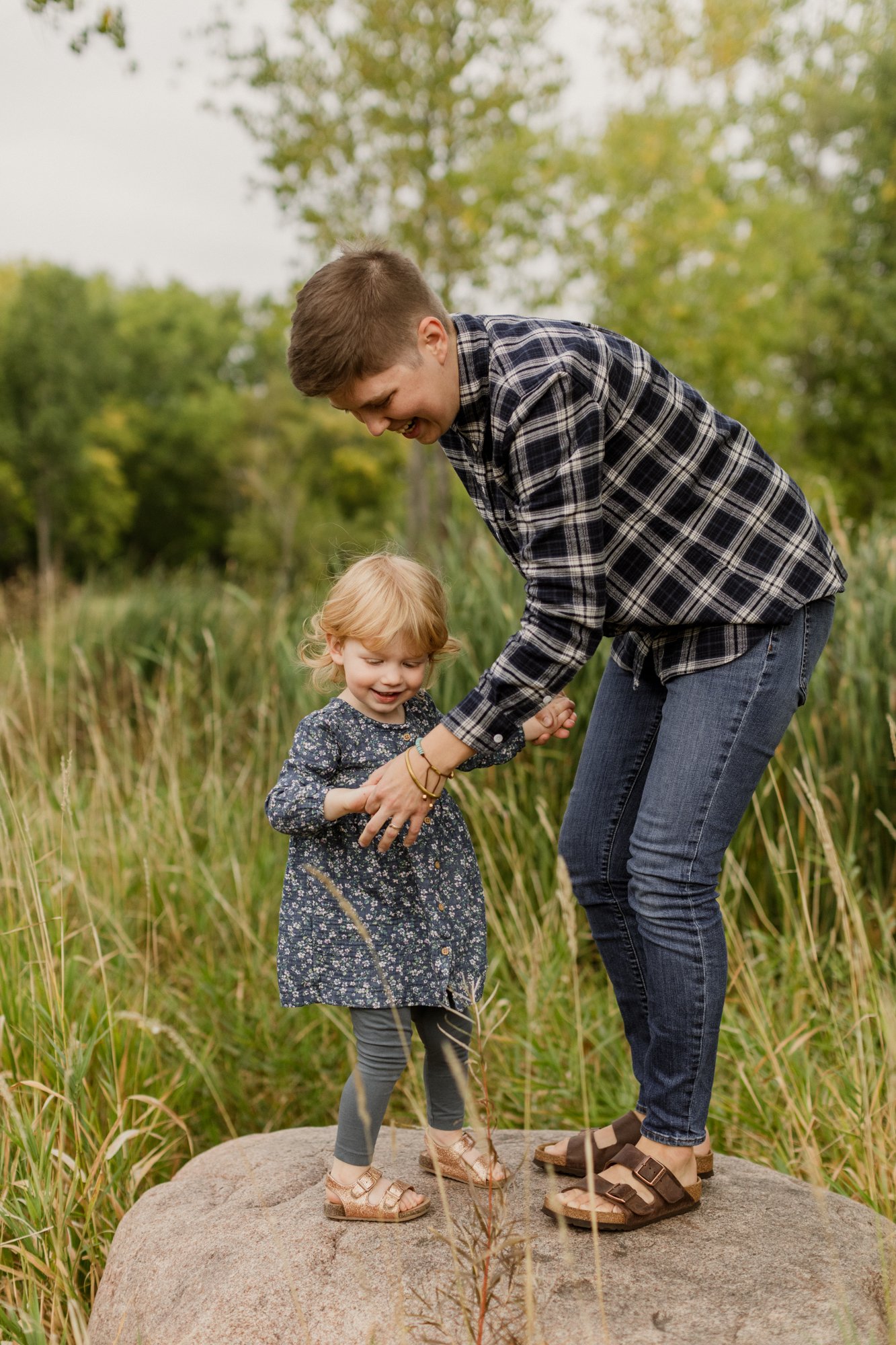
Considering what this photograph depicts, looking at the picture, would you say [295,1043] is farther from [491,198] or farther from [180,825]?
[491,198]

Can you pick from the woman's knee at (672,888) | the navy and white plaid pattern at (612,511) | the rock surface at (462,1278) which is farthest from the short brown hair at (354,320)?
the rock surface at (462,1278)

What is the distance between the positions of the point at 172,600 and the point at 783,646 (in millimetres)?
5206

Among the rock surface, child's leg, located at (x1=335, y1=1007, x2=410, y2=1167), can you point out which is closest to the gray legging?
child's leg, located at (x1=335, y1=1007, x2=410, y2=1167)

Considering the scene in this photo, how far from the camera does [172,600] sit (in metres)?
6.82

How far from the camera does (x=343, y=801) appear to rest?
1.98 m

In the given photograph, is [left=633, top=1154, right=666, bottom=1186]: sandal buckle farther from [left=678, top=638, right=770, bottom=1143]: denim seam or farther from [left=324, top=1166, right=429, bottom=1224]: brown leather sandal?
[left=324, top=1166, right=429, bottom=1224]: brown leather sandal

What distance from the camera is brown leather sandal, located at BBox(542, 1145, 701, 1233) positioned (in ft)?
6.65

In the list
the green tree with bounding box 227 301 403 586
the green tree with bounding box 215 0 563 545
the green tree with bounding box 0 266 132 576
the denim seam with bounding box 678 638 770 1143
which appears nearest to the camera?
the denim seam with bounding box 678 638 770 1143

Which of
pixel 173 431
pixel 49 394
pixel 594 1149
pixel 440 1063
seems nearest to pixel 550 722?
pixel 440 1063

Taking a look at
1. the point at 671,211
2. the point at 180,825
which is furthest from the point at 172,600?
the point at 671,211

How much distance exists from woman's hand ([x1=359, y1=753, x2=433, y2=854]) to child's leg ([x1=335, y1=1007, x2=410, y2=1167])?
36 centimetres

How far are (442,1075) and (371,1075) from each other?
156 mm

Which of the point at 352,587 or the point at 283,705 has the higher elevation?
the point at 352,587

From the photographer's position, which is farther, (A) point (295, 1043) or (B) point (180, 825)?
(B) point (180, 825)
